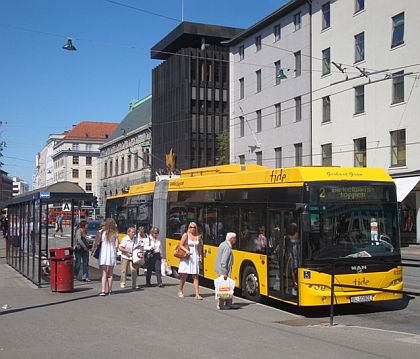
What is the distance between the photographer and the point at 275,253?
11875 millimetres

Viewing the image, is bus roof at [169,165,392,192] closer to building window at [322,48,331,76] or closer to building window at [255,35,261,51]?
building window at [322,48,331,76]

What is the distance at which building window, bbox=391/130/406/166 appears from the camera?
3316cm

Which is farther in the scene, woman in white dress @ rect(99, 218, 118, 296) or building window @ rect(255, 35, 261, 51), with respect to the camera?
building window @ rect(255, 35, 261, 51)

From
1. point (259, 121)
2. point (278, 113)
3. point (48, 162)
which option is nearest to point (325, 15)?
point (278, 113)

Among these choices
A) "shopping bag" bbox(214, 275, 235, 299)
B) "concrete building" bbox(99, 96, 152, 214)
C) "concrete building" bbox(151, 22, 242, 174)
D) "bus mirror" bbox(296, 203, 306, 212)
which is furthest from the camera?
"concrete building" bbox(99, 96, 152, 214)

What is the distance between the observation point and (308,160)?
41.5m

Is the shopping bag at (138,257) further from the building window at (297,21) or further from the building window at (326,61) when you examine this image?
the building window at (297,21)

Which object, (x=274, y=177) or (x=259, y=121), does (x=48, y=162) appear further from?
(x=274, y=177)

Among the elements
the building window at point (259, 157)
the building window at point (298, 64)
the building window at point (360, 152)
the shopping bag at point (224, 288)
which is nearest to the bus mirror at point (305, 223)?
the shopping bag at point (224, 288)

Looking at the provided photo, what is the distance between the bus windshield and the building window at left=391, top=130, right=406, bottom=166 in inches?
895

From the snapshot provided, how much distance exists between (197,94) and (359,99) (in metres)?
38.0

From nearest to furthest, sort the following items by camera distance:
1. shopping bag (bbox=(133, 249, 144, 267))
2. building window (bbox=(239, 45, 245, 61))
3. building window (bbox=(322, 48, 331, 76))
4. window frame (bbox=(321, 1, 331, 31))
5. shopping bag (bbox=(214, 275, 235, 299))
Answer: shopping bag (bbox=(214, 275, 235, 299)) → shopping bag (bbox=(133, 249, 144, 267)) → building window (bbox=(322, 48, 331, 76)) → window frame (bbox=(321, 1, 331, 31)) → building window (bbox=(239, 45, 245, 61))

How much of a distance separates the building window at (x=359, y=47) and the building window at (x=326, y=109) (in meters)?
3.80

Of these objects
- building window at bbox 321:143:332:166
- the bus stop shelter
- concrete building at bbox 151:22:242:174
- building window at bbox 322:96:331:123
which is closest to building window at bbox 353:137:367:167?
building window at bbox 321:143:332:166
